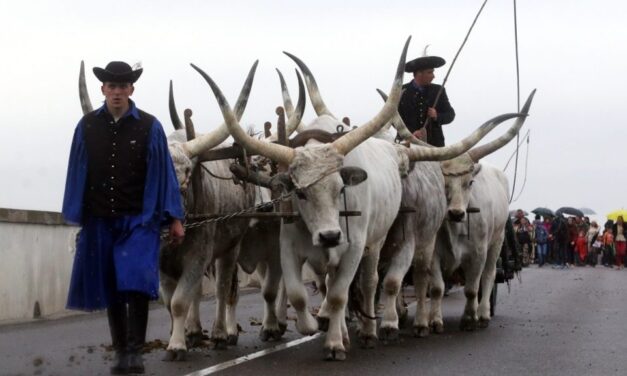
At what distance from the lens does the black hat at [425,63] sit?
16.0 m

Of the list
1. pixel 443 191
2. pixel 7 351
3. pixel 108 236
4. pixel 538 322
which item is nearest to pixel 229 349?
pixel 7 351

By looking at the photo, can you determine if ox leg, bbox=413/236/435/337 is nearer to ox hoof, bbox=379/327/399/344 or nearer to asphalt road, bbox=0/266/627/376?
asphalt road, bbox=0/266/627/376

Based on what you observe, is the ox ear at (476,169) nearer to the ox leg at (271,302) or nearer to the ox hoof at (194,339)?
the ox leg at (271,302)

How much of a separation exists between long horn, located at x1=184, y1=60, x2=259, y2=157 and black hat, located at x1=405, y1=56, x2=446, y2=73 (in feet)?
15.0

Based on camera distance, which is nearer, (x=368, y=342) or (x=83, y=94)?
(x=83, y=94)

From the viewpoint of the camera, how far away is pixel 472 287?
15.1m

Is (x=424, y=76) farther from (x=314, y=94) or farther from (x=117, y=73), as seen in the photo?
(x=117, y=73)

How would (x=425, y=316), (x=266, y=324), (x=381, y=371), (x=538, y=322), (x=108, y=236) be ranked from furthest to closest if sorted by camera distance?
(x=538, y=322), (x=425, y=316), (x=266, y=324), (x=381, y=371), (x=108, y=236)

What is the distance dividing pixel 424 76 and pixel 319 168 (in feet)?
16.5

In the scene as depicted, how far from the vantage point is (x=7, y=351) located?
39.1 feet

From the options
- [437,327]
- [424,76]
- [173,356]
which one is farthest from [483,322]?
[173,356]

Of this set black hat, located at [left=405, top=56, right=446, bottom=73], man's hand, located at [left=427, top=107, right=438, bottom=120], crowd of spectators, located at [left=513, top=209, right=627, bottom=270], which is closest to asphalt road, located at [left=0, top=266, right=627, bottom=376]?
man's hand, located at [left=427, top=107, right=438, bottom=120]

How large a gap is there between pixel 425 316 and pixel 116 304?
4.93 m

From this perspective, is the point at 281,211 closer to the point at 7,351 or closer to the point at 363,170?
the point at 363,170
